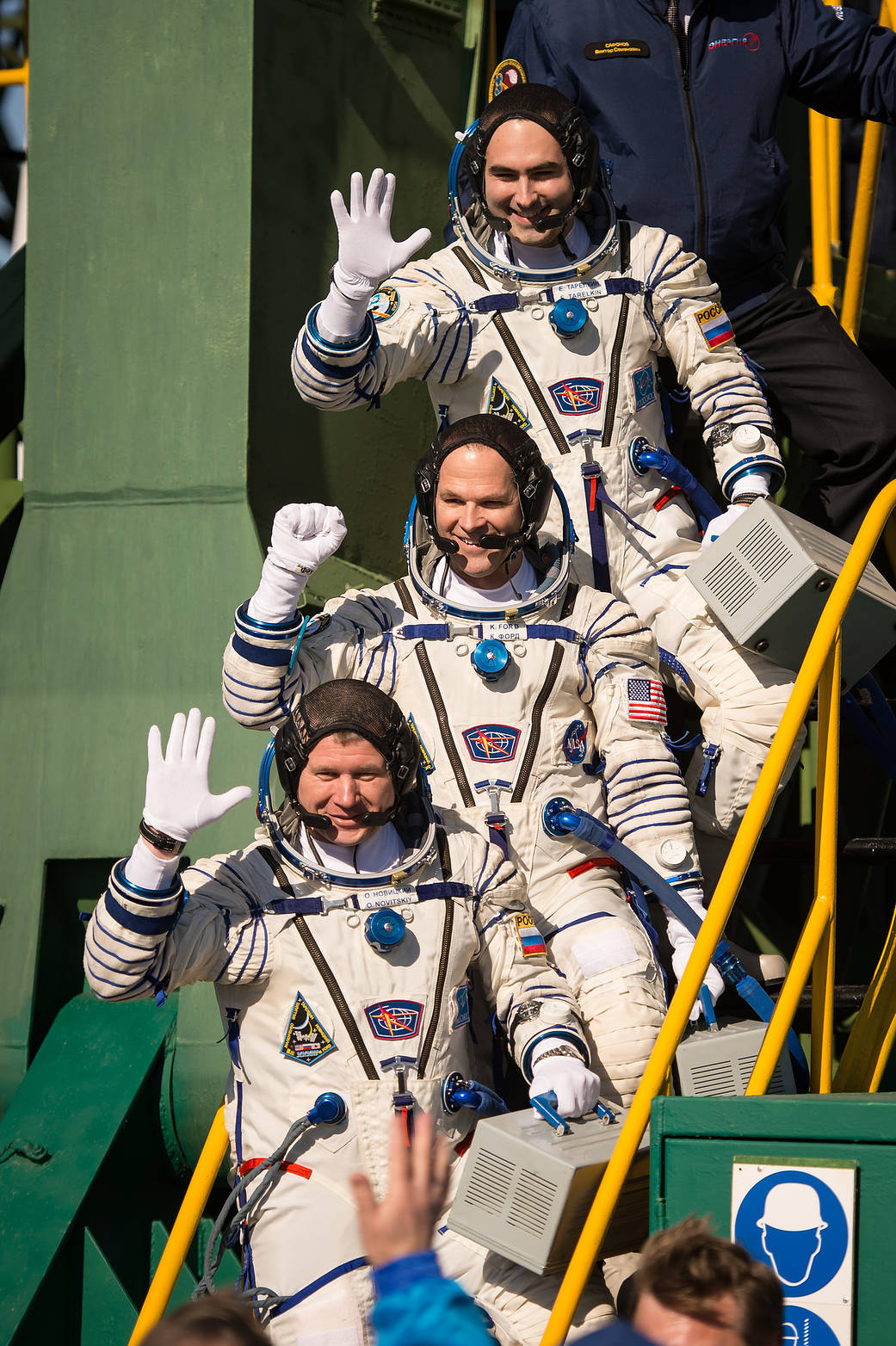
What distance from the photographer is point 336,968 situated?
3.23m

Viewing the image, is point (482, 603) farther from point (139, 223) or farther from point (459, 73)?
point (459, 73)

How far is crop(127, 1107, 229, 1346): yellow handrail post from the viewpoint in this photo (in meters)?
3.34

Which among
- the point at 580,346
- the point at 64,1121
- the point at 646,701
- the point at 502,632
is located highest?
the point at 580,346

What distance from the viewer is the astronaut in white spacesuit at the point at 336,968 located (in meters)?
3.08

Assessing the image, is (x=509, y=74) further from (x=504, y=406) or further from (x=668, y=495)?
(x=668, y=495)

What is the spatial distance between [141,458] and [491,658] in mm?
1602

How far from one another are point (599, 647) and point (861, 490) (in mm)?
1101

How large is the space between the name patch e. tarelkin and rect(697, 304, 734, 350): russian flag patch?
892 millimetres

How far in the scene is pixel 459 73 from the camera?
218 inches

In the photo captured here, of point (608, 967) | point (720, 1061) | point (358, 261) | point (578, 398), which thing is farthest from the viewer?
point (578, 398)

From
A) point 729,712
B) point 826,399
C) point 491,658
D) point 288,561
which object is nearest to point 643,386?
point 826,399

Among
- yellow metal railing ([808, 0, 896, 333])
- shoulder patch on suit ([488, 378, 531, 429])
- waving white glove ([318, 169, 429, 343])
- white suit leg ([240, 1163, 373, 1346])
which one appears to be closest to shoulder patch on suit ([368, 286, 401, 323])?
waving white glove ([318, 169, 429, 343])

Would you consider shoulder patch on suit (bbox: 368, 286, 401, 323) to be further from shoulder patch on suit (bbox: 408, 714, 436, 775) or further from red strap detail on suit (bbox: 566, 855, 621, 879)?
red strap detail on suit (bbox: 566, 855, 621, 879)

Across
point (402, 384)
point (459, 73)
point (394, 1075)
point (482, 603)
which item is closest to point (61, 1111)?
point (394, 1075)
